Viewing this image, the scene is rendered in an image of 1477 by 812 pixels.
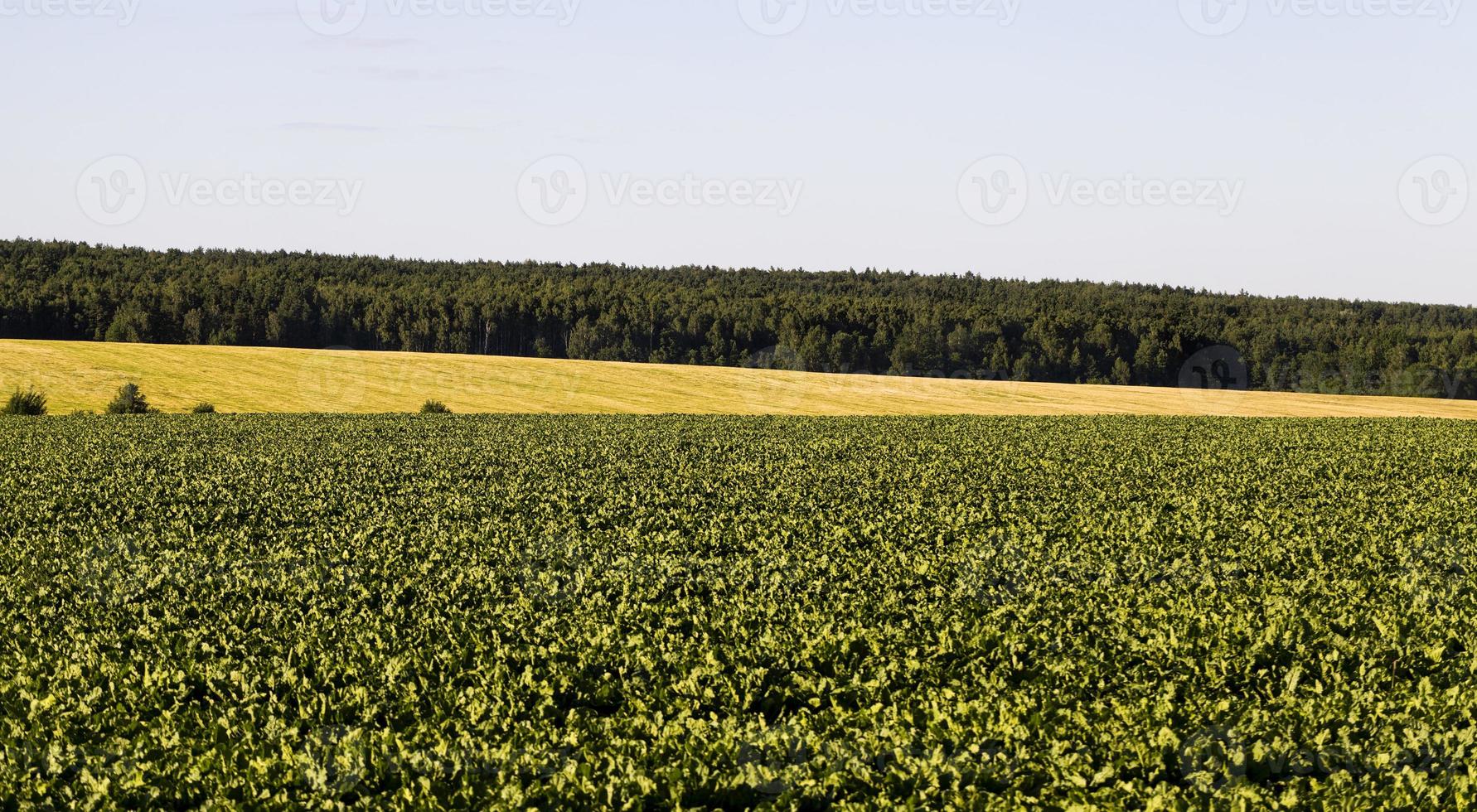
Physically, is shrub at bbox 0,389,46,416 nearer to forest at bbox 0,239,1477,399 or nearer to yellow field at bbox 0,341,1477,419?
yellow field at bbox 0,341,1477,419

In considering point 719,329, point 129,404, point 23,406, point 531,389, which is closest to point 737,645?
point 129,404

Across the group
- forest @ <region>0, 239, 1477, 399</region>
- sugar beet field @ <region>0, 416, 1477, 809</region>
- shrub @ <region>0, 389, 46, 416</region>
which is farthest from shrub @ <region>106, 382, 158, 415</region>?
forest @ <region>0, 239, 1477, 399</region>

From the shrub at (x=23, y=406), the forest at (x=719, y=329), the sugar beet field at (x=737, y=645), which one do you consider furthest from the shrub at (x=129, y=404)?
the forest at (x=719, y=329)

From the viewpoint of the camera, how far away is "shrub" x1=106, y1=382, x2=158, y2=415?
59.8 metres

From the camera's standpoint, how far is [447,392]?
75.1m

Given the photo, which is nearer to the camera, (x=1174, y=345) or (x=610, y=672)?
(x=610, y=672)

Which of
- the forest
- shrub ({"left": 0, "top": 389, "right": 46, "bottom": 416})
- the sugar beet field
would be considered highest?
the forest

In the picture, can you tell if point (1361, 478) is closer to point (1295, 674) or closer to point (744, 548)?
point (744, 548)

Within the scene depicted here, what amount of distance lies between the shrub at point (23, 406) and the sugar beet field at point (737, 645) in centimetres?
3344

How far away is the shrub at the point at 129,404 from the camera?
196 feet

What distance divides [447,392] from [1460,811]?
70.7 m

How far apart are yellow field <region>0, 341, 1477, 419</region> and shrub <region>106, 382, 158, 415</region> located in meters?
3.21

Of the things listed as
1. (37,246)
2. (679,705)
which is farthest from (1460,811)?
(37,246)

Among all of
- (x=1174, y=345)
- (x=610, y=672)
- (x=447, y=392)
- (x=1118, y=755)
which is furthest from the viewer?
(x=1174, y=345)
